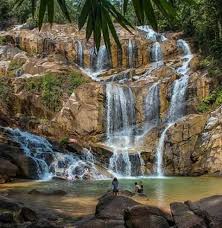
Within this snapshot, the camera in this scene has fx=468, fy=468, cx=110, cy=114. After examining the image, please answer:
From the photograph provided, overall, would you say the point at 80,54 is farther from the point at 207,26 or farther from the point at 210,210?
the point at 210,210

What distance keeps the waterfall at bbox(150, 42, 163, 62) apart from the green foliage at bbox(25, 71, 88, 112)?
693 centimetres

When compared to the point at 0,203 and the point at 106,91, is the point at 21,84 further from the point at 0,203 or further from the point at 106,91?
the point at 0,203

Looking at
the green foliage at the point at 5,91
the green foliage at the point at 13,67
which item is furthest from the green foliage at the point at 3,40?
the green foliage at the point at 5,91

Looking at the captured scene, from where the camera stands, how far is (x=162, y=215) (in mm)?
11477

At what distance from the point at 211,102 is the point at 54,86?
39.8 feet

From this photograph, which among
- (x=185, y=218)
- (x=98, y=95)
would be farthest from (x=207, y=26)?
(x=185, y=218)

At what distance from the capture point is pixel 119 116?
3309 cm

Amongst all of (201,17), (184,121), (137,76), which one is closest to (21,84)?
(137,76)

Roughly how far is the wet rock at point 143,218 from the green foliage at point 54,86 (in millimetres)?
24052

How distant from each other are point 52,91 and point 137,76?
700 centimetres

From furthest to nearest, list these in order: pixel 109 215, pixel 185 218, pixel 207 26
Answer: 1. pixel 207 26
2. pixel 109 215
3. pixel 185 218

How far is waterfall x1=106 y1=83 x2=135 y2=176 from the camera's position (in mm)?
31219

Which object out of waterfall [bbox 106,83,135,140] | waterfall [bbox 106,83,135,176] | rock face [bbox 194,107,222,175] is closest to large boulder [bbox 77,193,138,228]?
rock face [bbox 194,107,222,175]

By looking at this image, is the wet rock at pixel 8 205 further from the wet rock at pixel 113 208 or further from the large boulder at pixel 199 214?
the large boulder at pixel 199 214
